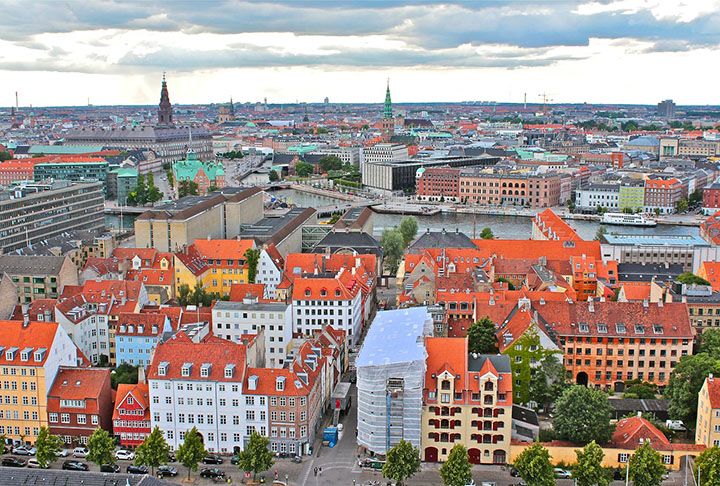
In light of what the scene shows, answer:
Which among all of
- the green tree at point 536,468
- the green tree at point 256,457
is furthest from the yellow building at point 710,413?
the green tree at point 256,457

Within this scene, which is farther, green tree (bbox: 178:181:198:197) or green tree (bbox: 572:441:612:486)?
green tree (bbox: 178:181:198:197)

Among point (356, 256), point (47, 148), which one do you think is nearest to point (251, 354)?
point (356, 256)

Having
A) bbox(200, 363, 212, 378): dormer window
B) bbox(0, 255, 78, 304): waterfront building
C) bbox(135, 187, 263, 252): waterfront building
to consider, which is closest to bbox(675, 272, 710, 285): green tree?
bbox(200, 363, 212, 378): dormer window

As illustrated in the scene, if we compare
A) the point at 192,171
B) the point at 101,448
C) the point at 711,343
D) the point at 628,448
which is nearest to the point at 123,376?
the point at 101,448

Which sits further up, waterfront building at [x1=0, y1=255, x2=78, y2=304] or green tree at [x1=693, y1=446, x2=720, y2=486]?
waterfront building at [x1=0, y1=255, x2=78, y2=304]

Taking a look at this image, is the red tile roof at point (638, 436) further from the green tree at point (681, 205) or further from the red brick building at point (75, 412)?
the green tree at point (681, 205)

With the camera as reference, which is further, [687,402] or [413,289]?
[413,289]

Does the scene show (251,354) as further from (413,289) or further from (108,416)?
(413,289)

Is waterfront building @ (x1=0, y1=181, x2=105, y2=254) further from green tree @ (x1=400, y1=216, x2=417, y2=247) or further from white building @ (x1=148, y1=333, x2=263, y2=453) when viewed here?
white building @ (x1=148, y1=333, x2=263, y2=453)
